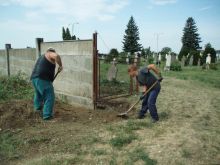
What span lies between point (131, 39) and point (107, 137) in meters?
53.3

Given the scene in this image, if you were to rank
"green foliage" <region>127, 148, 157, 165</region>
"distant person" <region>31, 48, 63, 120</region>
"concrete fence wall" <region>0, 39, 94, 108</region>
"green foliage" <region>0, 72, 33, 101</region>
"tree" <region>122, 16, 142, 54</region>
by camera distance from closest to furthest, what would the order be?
"green foliage" <region>127, 148, 157, 165</region>
"distant person" <region>31, 48, 63, 120</region>
"concrete fence wall" <region>0, 39, 94, 108</region>
"green foliage" <region>0, 72, 33, 101</region>
"tree" <region>122, 16, 142, 54</region>

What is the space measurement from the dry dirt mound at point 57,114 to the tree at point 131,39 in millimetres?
49419

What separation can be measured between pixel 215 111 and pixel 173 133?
263 centimetres

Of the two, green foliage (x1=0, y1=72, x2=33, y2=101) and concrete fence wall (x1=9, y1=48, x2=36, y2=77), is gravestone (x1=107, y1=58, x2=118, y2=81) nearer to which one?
concrete fence wall (x1=9, y1=48, x2=36, y2=77)

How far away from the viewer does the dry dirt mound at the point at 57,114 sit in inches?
248

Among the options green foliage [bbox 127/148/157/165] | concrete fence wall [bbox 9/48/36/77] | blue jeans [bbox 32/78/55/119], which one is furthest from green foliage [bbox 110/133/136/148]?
concrete fence wall [bbox 9/48/36/77]

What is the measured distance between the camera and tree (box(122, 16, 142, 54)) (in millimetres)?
56784

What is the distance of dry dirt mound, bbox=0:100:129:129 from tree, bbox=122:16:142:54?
49.4 metres

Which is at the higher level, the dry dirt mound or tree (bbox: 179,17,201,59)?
tree (bbox: 179,17,201,59)

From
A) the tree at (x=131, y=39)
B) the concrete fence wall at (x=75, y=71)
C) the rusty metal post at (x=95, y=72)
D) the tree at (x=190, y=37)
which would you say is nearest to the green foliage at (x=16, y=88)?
the concrete fence wall at (x=75, y=71)

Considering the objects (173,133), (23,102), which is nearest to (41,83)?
(23,102)

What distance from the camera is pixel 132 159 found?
13.8 ft

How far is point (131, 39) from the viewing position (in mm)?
57438

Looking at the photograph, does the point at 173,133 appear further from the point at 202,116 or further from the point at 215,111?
the point at 215,111
